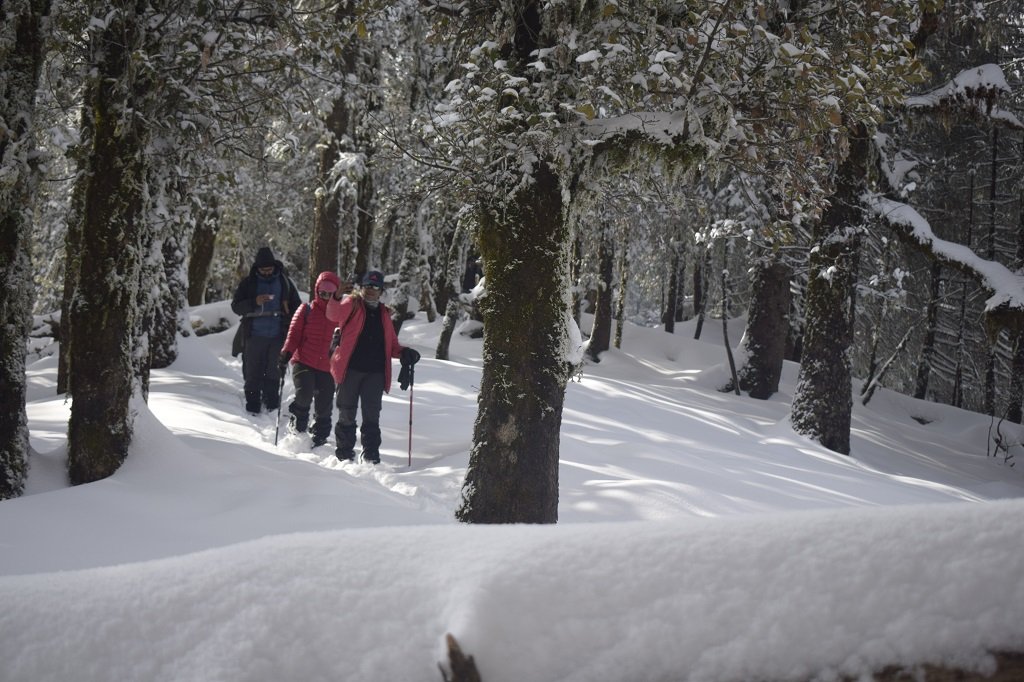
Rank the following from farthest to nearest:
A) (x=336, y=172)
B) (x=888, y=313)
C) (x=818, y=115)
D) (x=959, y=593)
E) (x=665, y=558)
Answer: (x=888, y=313) < (x=336, y=172) < (x=818, y=115) < (x=665, y=558) < (x=959, y=593)

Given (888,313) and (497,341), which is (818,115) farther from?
(888,313)

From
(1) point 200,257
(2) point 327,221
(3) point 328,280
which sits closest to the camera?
(3) point 328,280

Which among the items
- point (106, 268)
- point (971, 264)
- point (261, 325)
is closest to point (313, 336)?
point (261, 325)

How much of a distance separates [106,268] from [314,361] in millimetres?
3714

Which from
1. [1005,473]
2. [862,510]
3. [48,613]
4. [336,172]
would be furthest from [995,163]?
[48,613]

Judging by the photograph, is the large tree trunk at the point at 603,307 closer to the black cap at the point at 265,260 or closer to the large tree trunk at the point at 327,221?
the large tree trunk at the point at 327,221

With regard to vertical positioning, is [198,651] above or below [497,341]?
below

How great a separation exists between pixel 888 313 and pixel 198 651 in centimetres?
2224

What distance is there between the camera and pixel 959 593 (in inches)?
55.1

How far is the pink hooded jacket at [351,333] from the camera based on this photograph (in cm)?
852

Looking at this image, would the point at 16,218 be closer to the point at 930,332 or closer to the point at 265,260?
the point at 265,260

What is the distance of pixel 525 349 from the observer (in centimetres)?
546

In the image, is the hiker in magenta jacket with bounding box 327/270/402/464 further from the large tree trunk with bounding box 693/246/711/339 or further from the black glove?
the large tree trunk with bounding box 693/246/711/339

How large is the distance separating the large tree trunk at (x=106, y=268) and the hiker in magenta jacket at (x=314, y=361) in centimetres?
343
